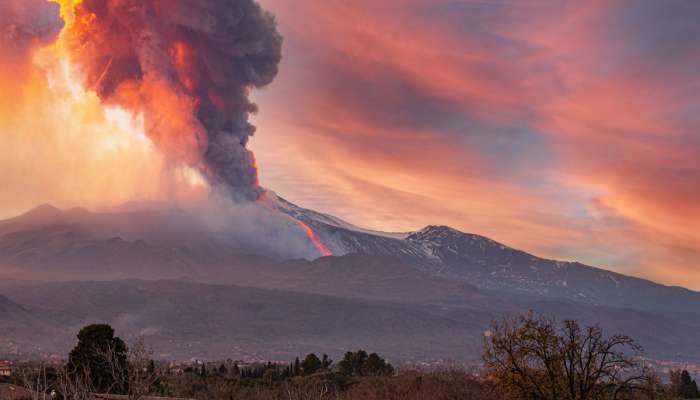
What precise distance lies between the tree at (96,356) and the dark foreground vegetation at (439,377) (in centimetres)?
10

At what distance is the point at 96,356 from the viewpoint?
237ft

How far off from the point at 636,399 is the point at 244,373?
74374 mm

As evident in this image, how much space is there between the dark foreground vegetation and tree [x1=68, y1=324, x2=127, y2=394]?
0.34 ft

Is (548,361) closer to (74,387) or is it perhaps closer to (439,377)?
(74,387)

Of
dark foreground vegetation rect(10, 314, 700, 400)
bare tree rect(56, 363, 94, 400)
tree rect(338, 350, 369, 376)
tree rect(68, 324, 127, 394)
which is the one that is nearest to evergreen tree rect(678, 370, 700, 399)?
dark foreground vegetation rect(10, 314, 700, 400)

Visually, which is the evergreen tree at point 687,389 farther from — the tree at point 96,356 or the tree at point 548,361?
the tree at point 96,356

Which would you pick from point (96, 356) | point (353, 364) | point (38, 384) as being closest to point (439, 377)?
point (96, 356)

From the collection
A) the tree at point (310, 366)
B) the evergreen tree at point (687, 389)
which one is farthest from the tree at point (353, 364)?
the evergreen tree at point (687, 389)

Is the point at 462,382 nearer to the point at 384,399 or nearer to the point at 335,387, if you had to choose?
the point at 384,399

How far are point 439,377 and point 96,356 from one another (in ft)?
115

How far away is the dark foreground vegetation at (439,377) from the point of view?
1398 inches

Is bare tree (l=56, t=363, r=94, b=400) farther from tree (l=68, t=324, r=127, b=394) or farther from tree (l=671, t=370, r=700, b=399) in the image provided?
tree (l=671, t=370, r=700, b=399)

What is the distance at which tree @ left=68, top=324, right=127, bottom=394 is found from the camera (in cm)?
7006

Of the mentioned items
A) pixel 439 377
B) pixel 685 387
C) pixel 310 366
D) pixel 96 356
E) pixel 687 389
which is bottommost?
pixel 310 366
